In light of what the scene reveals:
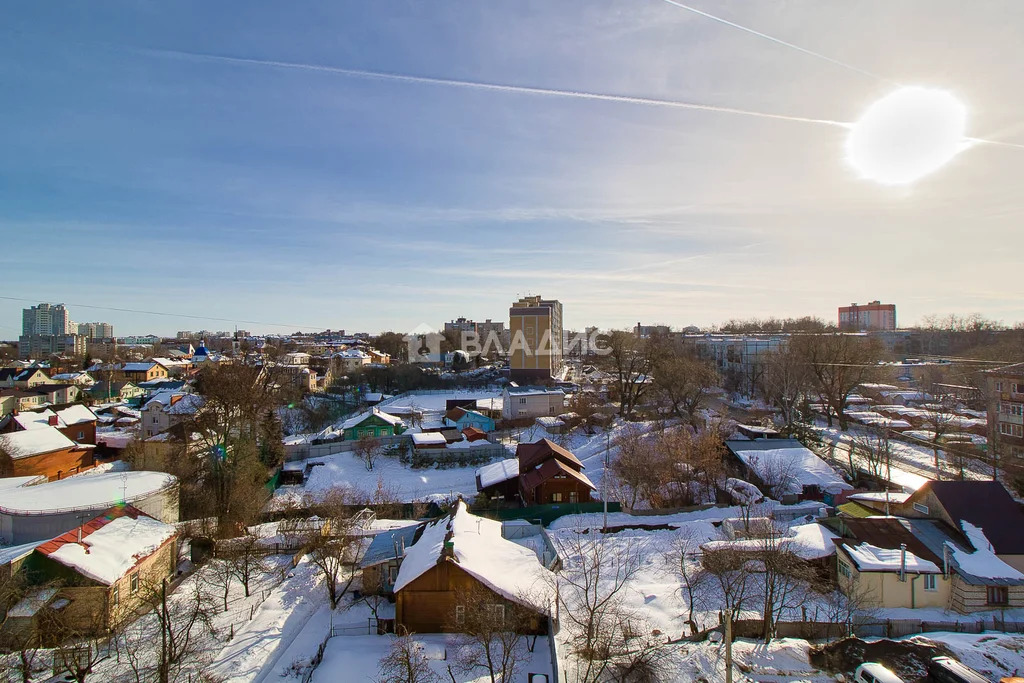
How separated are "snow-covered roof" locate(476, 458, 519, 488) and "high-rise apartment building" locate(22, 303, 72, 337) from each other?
3946 inches

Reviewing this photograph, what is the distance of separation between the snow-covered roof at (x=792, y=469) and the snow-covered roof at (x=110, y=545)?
1619cm

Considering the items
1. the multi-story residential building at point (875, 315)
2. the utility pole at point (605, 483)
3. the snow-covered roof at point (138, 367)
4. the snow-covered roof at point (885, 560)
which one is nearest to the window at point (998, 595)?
the snow-covered roof at point (885, 560)

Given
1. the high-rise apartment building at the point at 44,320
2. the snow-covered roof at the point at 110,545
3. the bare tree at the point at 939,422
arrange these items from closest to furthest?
the snow-covered roof at the point at 110,545
the bare tree at the point at 939,422
the high-rise apartment building at the point at 44,320

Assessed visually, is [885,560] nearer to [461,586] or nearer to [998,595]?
[998,595]

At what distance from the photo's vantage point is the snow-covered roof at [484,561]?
8363 mm

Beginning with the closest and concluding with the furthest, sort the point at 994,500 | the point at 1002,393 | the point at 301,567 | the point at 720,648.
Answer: the point at 720,648 → the point at 994,500 → the point at 301,567 → the point at 1002,393

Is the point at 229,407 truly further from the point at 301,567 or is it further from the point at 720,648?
the point at 720,648

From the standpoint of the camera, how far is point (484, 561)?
355 inches

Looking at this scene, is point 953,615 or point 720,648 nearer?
point 720,648

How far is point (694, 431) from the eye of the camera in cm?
2177

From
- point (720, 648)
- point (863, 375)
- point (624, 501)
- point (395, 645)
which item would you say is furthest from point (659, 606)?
point (863, 375)

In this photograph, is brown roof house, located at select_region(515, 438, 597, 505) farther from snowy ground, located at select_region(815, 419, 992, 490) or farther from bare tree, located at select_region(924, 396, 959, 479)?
bare tree, located at select_region(924, 396, 959, 479)

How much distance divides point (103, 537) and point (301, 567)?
3673 millimetres

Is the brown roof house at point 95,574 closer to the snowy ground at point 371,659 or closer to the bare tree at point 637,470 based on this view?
the snowy ground at point 371,659
